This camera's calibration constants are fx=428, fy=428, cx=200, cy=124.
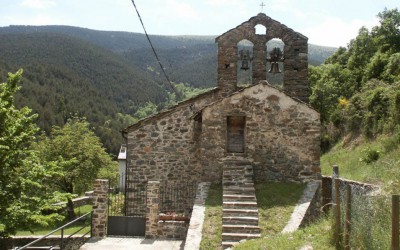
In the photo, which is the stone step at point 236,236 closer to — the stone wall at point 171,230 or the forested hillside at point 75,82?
the stone wall at point 171,230

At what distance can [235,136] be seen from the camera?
52.1 ft

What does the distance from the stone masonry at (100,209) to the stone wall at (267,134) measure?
3644 millimetres

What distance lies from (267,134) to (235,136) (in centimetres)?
124

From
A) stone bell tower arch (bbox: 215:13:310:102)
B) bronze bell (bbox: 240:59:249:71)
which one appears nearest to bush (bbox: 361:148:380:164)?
stone bell tower arch (bbox: 215:13:310:102)

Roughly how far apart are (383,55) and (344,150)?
7.99 meters

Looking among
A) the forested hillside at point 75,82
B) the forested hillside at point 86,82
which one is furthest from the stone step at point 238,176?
the forested hillside at point 75,82

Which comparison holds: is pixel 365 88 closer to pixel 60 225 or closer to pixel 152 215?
pixel 152 215

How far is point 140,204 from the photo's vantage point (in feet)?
53.8

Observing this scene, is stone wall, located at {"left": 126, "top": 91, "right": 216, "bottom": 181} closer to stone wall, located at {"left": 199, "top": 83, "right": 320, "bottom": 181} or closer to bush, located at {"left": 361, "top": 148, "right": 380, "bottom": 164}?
stone wall, located at {"left": 199, "top": 83, "right": 320, "bottom": 181}

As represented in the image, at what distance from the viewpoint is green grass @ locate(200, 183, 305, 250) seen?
36.7 feet

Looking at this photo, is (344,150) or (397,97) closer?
(397,97)

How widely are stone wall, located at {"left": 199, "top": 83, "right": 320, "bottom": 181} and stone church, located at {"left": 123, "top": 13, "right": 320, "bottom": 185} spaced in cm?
3

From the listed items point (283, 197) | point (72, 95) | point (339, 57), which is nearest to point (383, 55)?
point (339, 57)

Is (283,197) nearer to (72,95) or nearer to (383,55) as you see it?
(383,55)
